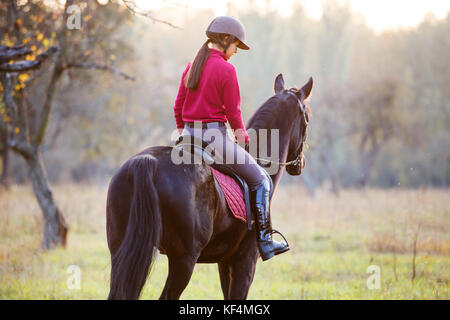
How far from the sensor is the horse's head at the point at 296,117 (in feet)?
19.5

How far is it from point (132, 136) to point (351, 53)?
85.7 feet

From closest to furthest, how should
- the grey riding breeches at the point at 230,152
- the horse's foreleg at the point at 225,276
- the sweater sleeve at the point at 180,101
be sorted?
the grey riding breeches at the point at 230,152 → the sweater sleeve at the point at 180,101 → the horse's foreleg at the point at 225,276

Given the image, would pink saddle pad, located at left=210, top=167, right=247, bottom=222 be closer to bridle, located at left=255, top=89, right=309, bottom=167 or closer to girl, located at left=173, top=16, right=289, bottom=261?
girl, located at left=173, top=16, right=289, bottom=261

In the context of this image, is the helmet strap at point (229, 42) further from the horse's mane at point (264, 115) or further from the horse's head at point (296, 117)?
the horse's head at point (296, 117)

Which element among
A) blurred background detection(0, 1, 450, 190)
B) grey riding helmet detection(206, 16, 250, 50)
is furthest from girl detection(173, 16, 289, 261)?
blurred background detection(0, 1, 450, 190)

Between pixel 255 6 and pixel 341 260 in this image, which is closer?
pixel 341 260

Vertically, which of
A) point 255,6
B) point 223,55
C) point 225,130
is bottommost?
point 225,130

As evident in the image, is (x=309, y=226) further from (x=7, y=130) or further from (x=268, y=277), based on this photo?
(x=7, y=130)

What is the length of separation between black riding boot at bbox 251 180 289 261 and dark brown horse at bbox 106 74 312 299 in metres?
0.21

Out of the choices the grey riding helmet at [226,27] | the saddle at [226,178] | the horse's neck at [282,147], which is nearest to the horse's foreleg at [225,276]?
the saddle at [226,178]

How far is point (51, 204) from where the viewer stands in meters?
10.9

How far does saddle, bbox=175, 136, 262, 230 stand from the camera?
15.0ft
